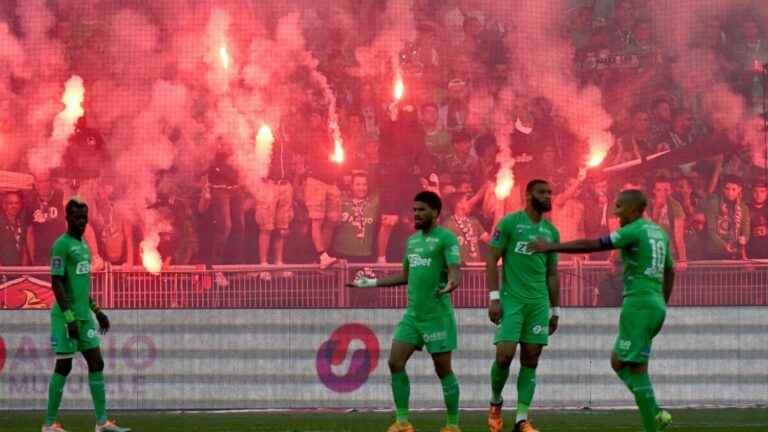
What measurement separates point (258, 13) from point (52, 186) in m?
3.26

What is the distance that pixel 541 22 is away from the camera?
18.0m

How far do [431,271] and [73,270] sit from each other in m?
3.22

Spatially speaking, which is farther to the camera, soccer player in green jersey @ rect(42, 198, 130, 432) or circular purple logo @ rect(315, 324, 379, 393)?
circular purple logo @ rect(315, 324, 379, 393)

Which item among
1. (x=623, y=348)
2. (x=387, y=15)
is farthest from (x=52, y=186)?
(x=623, y=348)

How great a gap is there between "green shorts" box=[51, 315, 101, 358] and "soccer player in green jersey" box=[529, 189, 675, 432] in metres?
4.59

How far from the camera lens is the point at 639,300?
10.9 m

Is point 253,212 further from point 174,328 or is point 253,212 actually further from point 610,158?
point 610,158

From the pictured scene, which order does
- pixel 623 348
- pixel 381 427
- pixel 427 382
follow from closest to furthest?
1. pixel 623 348
2. pixel 381 427
3. pixel 427 382

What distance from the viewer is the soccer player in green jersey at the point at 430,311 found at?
12.3 m

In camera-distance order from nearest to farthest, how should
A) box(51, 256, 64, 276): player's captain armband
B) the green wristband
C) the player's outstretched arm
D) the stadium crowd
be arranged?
the player's outstretched arm → the green wristband → box(51, 256, 64, 276): player's captain armband → the stadium crowd

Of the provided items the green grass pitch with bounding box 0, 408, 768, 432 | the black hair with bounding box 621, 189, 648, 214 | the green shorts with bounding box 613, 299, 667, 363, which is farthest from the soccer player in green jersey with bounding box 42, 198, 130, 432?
the black hair with bounding box 621, 189, 648, 214

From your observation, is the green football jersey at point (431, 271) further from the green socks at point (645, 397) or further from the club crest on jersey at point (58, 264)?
the club crest on jersey at point (58, 264)

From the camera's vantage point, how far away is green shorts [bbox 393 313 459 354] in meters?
12.3

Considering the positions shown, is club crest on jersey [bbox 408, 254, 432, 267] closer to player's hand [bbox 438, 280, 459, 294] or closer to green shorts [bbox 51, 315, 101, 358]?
player's hand [bbox 438, 280, 459, 294]
